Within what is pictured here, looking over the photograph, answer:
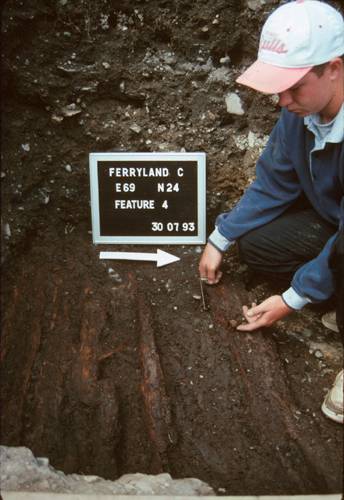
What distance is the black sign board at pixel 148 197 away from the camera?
2.54 meters

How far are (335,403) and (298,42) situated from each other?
108 cm

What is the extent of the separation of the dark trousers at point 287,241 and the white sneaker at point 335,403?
1.60ft

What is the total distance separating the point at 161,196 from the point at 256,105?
56 centimetres

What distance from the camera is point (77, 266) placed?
2523mm

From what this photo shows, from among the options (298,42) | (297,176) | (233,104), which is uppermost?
(298,42)

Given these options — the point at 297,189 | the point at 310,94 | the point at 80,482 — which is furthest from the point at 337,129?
the point at 80,482

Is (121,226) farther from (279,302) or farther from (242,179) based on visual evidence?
(279,302)

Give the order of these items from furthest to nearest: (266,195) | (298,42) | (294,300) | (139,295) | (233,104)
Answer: (233,104) → (139,295) → (266,195) → (294,300) → (298,42)

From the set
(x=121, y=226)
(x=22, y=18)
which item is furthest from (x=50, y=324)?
(x=22, y=18)

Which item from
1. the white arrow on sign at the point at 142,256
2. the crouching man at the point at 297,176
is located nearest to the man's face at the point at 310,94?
the crouching man at the point at 297,176

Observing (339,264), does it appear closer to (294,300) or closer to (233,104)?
(294,300)

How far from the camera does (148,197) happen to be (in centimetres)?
258

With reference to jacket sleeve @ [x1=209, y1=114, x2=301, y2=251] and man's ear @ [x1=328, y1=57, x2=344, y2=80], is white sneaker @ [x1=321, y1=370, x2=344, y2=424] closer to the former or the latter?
jacket sleeve @ [x1=209, y1=114, x2=301, y2=251]

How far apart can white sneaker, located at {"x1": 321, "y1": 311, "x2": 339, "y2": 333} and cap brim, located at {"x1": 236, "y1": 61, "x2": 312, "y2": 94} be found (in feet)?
3.00
